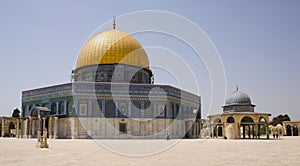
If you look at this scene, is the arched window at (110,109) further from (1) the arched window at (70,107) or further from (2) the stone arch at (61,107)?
(2) the stone arch at (61,107)

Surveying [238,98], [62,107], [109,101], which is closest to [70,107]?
[62,107]

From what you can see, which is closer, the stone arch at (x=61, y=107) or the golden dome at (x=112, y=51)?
the stone arch at (x=61, y=107)

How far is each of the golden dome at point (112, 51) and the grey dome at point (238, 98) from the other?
1167 centimetres

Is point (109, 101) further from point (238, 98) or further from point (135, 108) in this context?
point (238, 98)

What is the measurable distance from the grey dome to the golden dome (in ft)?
38.3

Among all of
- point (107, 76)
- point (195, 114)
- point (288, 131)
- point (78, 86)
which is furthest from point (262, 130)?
point (78, 86)

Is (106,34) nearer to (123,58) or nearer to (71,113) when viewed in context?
(123,58)

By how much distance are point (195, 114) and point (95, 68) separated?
45.3ft

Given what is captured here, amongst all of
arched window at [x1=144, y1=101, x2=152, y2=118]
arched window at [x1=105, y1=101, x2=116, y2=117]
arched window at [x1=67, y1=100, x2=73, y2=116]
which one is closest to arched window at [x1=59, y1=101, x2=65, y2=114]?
arched window at [x1=67, y1=100, x2=73, y2=116]

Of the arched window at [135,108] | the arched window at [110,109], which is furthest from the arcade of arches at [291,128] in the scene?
the arched window at [110,109]

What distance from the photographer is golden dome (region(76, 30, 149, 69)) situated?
34.6 m

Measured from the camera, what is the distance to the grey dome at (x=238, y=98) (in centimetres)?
3972

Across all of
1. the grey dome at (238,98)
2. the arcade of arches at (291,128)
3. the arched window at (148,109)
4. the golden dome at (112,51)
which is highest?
the golden dome at (112,51)

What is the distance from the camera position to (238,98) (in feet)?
131
